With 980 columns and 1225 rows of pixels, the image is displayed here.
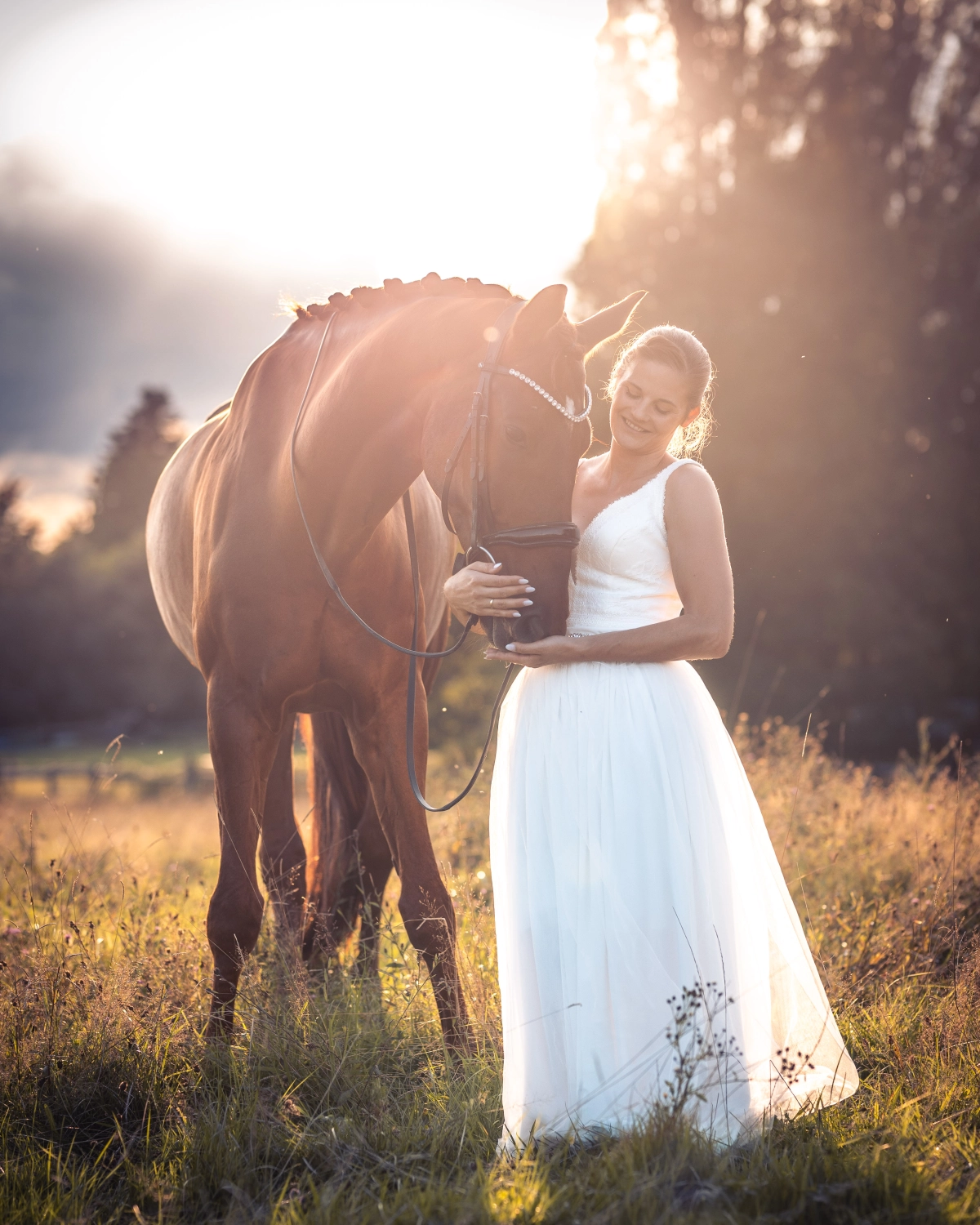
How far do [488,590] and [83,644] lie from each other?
37.0 m

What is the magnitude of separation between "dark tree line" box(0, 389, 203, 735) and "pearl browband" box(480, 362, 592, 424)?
32.6m

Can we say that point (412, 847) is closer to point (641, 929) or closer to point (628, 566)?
point (641, 929)

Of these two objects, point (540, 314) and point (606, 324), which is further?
point (606, 324)

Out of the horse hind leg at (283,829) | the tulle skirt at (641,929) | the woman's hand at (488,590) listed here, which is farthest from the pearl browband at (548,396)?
the horse hind leg at (283,829)

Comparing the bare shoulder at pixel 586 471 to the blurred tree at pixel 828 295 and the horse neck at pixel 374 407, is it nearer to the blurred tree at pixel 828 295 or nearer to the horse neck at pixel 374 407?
the horse neck at pixel 374 407

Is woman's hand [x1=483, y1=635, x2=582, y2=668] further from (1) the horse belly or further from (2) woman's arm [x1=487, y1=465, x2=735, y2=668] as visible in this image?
(1) the horse belly

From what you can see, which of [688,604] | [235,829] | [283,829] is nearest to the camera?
[688,604]

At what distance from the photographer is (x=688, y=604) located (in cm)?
260

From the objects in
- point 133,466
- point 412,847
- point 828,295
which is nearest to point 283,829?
point 412,847

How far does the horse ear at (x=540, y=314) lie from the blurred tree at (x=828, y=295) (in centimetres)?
1113

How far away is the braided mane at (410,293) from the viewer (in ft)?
9.78

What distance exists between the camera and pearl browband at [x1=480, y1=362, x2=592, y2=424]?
247 centimetres

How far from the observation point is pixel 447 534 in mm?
4602

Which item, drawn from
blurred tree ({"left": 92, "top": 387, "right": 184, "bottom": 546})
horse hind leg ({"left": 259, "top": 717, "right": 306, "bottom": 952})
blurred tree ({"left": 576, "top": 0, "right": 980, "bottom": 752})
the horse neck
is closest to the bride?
the horse neck
